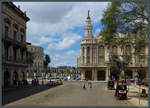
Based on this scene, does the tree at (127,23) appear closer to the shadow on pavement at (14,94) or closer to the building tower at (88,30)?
the shadow on pavement at (14,94)

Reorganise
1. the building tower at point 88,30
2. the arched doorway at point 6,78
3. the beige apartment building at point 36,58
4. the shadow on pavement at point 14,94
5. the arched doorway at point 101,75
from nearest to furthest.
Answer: the shadow on pavement at point 14,94
the arched doorway at point 6,78
the arched doorway at point 101,75
the building tower at point 88,30
the beige apartment building at point 36,58

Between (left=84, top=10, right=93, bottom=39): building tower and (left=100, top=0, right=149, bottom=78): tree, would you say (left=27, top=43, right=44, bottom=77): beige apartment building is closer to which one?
(left=84, top=10, right=93, bottom=39): building tower

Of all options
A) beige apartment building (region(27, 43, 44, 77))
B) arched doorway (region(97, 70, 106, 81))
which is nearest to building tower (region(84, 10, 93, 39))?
arched doorway (region(97, 70, 106, 81))

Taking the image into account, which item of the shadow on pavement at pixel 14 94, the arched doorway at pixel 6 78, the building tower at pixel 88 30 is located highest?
the building tower at pixel 88 30

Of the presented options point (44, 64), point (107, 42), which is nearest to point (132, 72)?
point (107, 42)

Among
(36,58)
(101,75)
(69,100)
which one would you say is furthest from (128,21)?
(36,58)

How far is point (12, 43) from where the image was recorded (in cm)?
4034

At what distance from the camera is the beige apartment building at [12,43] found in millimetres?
37656

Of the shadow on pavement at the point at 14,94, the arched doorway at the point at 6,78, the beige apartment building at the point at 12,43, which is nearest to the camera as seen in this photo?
the shadow on pavement at the point at 14,94

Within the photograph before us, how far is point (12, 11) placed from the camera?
40.9 meters

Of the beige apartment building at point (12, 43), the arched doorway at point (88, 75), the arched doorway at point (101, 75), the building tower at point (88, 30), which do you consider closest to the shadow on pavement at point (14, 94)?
the beige apartment building at point (12, 43)

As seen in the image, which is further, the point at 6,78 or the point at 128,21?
the point at 6,78

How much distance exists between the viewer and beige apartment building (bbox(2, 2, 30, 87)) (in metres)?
37.7

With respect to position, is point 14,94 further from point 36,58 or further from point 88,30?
point 36,58
